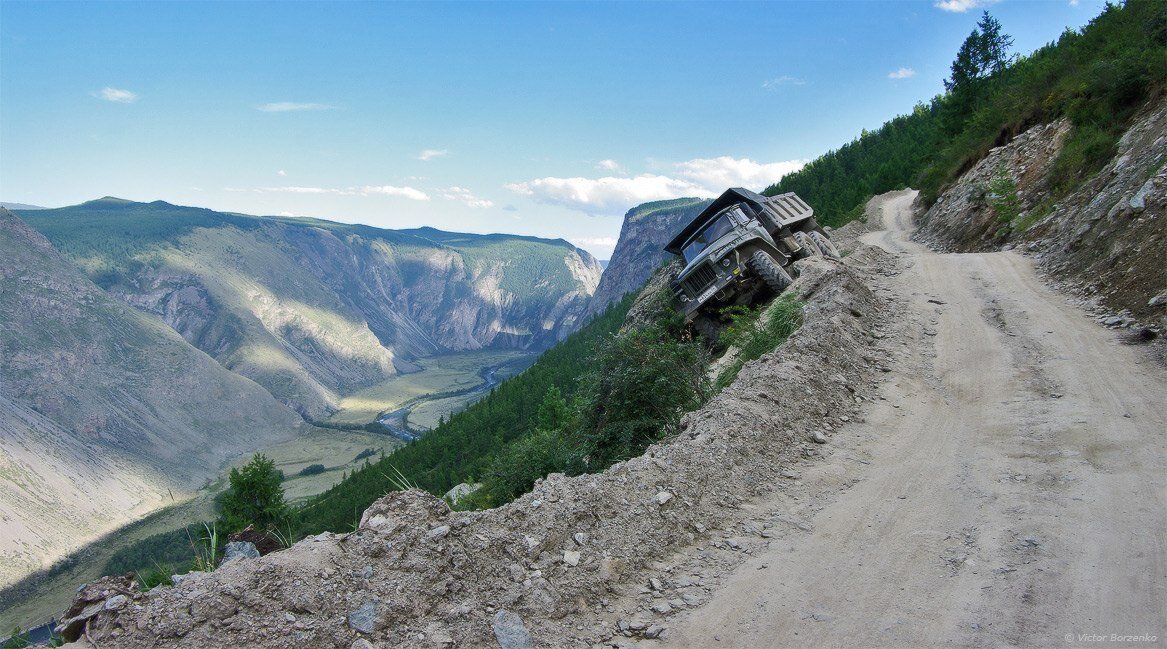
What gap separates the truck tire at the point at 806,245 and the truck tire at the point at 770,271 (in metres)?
3.73

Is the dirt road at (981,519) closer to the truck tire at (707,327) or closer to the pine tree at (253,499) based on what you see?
the truck tire at (707,327)

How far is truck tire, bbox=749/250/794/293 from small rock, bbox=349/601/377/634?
1764 centimetres

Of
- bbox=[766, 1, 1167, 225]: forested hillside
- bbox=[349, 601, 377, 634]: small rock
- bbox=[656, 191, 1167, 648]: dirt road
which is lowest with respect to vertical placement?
bbox=[349, 601, 377, 634]: small rock

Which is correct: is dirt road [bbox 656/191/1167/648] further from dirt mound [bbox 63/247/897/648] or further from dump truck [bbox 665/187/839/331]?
dump truck [bbox 665/187/839/331]

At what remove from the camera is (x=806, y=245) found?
23953mm

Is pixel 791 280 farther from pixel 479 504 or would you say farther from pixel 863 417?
pixel 479 504

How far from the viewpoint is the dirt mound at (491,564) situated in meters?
4.55

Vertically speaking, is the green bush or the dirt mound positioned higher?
the green bush

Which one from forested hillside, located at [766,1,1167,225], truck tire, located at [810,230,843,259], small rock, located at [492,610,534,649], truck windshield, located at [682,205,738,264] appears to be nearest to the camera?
small rock, located at [492,610,534,649]

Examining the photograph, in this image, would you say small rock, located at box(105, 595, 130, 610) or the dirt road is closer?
small rock, located at box(105, 595, 130, 610)

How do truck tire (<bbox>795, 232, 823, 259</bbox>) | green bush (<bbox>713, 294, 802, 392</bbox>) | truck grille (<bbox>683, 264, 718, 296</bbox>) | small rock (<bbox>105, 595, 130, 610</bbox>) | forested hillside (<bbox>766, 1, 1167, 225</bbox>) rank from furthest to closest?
truck tire (<bbox>795, 232, 823, 259</bbox>) → truck grille (<bbox>683, 264, 718, 296</bbox>) → forested hillside (<bbox>766, 1, 1167, 225</bbox>) → green bush (<bbox>713, 294, 802, 392</bbox>) → small rock (<bbox>105, 595, 130, 610</bbox>)

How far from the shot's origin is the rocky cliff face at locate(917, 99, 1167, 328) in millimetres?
11969

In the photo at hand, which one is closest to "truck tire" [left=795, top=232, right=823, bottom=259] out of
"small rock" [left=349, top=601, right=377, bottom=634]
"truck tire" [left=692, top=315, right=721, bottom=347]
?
"truck tire" [left=692, top=315, right=721, bottom=347]

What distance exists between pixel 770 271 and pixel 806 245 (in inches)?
188
